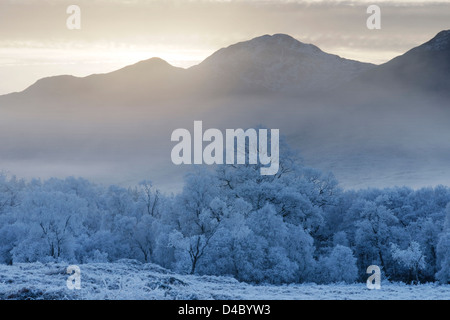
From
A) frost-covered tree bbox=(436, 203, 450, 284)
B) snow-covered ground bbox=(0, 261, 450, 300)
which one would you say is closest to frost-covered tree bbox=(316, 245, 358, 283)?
frost-covered tree bbox=(436, 203, 450, 284)

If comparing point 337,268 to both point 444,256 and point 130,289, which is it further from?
point 130,289

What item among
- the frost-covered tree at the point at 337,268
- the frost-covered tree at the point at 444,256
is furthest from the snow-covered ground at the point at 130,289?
the frost-covered tree at the point at 444,256

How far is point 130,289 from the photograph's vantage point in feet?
77.9

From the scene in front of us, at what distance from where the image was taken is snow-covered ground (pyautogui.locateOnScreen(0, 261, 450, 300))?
22344 millimetres

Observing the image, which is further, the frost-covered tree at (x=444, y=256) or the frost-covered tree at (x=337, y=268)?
the frost-covered tree at (x=444, y=256)

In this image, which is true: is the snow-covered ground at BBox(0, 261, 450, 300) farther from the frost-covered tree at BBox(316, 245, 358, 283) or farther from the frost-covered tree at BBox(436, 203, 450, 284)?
the frost-covered tree at BBox(436, 203, 450, 284)

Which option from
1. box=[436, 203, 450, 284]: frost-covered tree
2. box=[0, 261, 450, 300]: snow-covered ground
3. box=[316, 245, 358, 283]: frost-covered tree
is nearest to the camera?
box=[0, 261, 450, 300]: snow-covered ground

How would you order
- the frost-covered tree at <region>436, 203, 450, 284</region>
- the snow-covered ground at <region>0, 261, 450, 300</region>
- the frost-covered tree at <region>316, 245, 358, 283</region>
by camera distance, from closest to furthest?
1. the snow-covered ground at <region>0, 261, 450, 300</region>
2. the frost-covered tree at <region>316, 245, 358, 283</region>
3. the frost-covered tree at <region>436, 203, 450, 284</region>

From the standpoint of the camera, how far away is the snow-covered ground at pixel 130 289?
22.3 metres

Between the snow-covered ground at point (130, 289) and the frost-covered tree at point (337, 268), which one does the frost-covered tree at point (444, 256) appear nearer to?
the frost-covered tree at point (337, 268)

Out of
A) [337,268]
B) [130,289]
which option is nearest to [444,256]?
[337,268]

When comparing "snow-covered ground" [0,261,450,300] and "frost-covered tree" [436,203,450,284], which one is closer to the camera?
"snow-covered ground" [0,261,450,300]

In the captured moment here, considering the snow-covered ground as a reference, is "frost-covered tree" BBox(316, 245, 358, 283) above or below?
below
